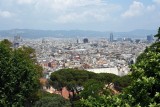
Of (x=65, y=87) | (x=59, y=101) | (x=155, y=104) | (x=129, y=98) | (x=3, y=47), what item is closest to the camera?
(x=155, y=104)

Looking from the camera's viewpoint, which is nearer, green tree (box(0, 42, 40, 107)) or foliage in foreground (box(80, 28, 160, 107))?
foliage in foreground (box(80, 28, 160, 107))

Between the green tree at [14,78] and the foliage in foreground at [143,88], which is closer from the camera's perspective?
the foliage in foreground at [143,88]

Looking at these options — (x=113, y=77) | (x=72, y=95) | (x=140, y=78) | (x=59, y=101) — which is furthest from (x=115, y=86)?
(x=140, y=78)

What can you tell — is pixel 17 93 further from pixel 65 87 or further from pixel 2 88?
pixel 65 87

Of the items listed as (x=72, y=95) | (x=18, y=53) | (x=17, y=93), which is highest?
(x=18, y=53)

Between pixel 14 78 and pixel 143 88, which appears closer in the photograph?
pixel 143 88

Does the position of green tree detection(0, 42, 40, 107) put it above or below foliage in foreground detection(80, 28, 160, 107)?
below

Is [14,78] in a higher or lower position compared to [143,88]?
lower

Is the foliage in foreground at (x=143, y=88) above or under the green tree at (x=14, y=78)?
above
